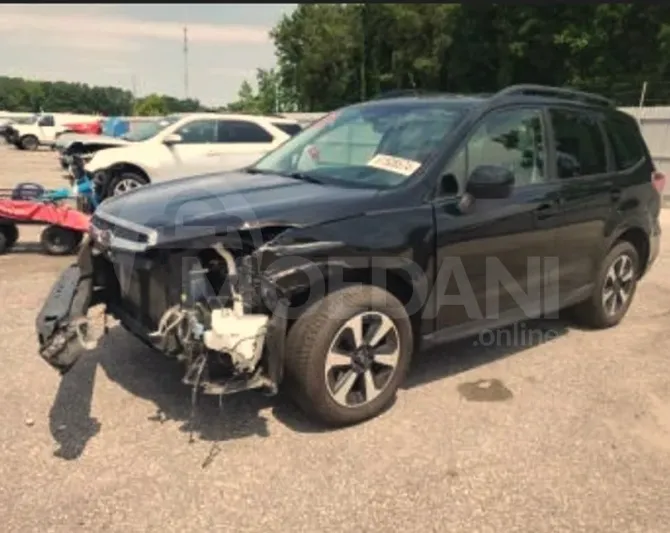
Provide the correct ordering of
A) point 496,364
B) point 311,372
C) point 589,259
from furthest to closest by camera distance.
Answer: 1. point 589,259
2. point 496,364
3. point 311,372

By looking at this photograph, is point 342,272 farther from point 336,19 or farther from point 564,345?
point 336,19

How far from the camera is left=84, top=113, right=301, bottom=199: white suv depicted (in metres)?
11.5

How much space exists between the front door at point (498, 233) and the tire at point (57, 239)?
5.53m

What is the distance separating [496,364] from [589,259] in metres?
1.11

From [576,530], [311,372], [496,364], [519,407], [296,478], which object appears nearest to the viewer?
[576,530]

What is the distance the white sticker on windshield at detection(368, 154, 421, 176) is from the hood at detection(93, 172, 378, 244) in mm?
286

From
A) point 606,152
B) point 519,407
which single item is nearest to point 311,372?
point 519,407

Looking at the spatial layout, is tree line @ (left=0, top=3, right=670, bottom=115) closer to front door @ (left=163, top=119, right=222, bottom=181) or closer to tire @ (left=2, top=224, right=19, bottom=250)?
front door @ (left=163, top=119, right=222, bottom=181)

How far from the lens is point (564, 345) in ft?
17.6

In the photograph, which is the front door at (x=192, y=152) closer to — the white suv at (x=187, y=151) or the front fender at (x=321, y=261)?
the white suv at (x=187, y=151)

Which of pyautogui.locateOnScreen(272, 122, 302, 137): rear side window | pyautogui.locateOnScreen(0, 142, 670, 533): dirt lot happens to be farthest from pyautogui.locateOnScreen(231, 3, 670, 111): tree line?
pyautogui.locateOnScreen(0, 142, 670, 533): dirt lot

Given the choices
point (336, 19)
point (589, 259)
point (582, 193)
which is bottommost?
point (589, 259)

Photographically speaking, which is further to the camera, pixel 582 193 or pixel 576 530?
pixel 582 193

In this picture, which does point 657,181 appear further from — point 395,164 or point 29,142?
point 29,142
